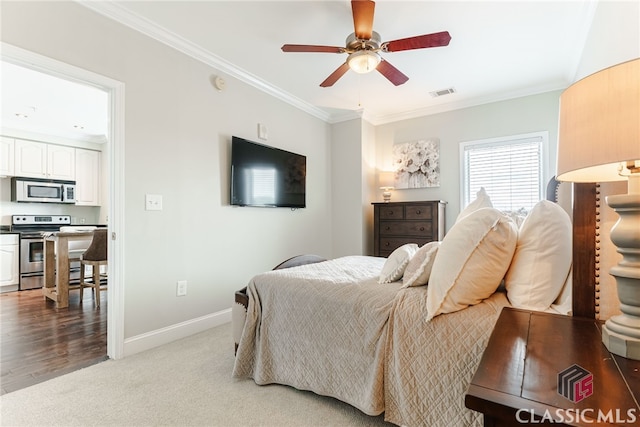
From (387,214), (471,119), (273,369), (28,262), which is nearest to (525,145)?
(471,119)

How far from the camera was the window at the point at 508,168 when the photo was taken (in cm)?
367

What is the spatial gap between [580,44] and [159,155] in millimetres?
3753

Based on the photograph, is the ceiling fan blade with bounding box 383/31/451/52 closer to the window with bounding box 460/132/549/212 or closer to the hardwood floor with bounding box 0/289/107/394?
the window with bounding box 460/132/549/212

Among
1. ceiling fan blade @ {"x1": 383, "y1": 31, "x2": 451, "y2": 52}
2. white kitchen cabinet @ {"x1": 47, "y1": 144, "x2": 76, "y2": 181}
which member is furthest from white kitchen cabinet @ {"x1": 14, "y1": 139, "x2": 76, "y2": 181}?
ceiling fan blade @ {"x1": 383, "y1": 31, "x2": 451, "y2": 52}

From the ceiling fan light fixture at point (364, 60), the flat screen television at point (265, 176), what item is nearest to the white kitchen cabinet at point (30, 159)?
the flat screen television at point (265, 176)

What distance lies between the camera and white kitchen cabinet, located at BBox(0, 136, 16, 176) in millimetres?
4914

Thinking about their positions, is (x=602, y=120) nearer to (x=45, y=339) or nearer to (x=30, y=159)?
(x=45, y=339)

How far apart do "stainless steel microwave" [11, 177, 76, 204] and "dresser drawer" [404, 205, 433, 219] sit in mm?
5938

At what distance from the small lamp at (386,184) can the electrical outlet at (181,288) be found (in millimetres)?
2913

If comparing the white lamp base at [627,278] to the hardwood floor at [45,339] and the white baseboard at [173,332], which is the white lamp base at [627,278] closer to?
the white baseboard at [173,332]

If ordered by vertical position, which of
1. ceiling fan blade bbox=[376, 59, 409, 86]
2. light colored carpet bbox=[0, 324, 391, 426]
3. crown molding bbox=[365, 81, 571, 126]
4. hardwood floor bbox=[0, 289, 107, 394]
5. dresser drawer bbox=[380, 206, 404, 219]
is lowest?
hardwood floor bbox=[0, 289, 107, 394]

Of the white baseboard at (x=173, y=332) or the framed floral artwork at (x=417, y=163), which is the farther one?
the framed floral artwork at (x=417, y=163)

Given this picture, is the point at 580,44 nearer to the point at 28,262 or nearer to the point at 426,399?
the point at 426,399

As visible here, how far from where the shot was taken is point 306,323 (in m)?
1.74
